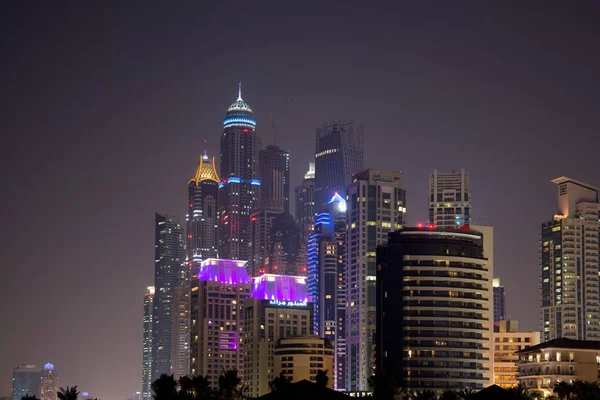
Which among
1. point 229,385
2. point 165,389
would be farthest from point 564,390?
point 165,389

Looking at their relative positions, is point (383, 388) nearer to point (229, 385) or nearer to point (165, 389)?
point (229, 385)

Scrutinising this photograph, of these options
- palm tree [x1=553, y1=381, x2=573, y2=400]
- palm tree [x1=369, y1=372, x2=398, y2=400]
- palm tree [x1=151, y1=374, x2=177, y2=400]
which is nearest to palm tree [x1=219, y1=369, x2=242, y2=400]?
palm tree [x1=151, y1=374, x2=177, y2=400]

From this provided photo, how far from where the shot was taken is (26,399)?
15325cm

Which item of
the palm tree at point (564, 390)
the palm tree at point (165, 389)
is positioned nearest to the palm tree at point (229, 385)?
the palm tree at point (165, 389)

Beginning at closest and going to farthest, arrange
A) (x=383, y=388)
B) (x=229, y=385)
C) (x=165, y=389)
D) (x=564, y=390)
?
1. (x=165, y=389)
2. (x=229, y=385)
3. (x=383, y=388)
4. (x=564, y=390)

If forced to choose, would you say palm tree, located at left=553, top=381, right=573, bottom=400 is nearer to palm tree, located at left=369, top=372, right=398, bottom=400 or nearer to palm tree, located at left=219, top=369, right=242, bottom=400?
palm tree, located at left=369, top=372, right=398, bottom=400

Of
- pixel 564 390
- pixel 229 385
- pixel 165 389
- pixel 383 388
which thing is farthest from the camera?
pixel 564 390

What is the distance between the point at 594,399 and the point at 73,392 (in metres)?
68.6

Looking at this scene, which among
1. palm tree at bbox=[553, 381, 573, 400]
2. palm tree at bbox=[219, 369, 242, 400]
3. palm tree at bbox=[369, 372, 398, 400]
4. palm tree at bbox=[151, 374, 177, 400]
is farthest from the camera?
palm tree at bbox=[553, 381, 573, 400]

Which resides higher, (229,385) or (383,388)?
(229,385)

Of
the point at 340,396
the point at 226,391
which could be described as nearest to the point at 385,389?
the point at 226,391

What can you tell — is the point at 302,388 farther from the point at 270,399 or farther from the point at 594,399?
the point at 594,399

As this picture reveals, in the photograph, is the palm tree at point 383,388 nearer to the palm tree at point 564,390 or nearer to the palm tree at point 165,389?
the palm tree at point 564,390

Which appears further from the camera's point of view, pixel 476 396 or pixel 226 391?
pixel 226 391
